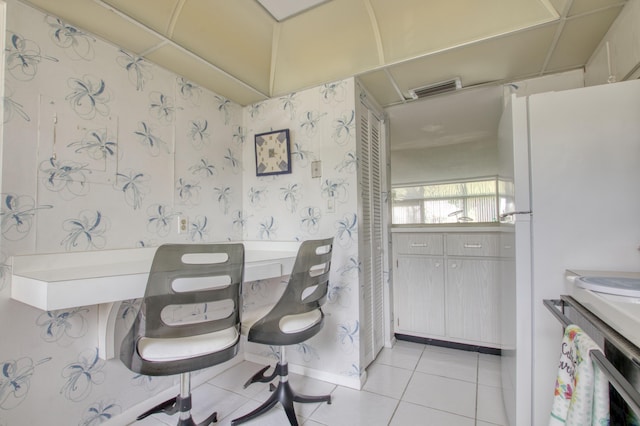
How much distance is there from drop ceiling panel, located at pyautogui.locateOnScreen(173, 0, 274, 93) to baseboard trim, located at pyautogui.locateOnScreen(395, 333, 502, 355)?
2.44 m

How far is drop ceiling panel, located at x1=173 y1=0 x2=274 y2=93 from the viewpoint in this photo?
5.40 ft

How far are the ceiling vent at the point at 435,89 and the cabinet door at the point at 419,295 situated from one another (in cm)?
134

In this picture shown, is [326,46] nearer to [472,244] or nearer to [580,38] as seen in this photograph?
[580,38]

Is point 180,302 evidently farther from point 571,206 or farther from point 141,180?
point 571,206

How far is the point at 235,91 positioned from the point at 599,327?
89.5 inches

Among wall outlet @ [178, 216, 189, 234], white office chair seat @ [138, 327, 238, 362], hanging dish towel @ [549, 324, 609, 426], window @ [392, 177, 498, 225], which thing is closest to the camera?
hanging dish towel @ [549, 324, 609, 426]

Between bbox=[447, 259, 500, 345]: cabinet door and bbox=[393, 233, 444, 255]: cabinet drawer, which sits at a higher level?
bbox=[393, 233, 444, 255]: cabinet drawer

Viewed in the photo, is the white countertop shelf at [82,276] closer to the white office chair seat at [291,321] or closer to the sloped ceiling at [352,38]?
the white office chair seat at [291,321]

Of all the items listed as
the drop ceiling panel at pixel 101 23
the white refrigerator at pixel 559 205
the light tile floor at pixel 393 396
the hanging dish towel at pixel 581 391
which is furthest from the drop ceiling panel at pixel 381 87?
the light tile floor at pixel 393 396

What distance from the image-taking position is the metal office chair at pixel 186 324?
105 centimetres

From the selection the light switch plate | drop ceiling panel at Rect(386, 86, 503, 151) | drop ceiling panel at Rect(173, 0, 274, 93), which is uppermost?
drop ceiling panel at Rect(173, 0, 274, 93)

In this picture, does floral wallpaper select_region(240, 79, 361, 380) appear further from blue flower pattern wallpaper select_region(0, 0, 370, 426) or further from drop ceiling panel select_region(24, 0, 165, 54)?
drop ceiling panel select_region(24, 0, 165, 54)

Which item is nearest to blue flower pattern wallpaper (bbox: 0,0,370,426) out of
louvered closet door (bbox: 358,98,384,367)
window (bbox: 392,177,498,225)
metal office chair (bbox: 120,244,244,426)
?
louvered closet door (bbox: 358,98,384,367)

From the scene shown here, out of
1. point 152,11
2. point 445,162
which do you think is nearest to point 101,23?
point 152,11
